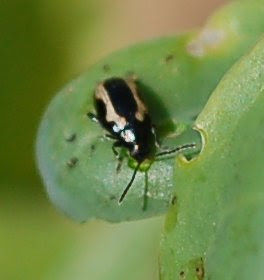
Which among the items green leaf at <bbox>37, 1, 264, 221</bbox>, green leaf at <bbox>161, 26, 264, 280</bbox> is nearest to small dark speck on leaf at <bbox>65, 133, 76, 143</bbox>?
green leaf at <bbox>37, 1, 264, 221</bbox>

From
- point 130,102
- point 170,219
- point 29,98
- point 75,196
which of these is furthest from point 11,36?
point 170,219

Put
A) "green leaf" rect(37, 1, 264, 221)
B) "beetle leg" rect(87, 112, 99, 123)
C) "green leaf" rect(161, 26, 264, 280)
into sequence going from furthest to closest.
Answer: "beetle leg" rect(87, 112, 99, 123) < "green leaf" rect(37, 1, 264, 221) < "green leaf" rect(161, 26, 264, 280)

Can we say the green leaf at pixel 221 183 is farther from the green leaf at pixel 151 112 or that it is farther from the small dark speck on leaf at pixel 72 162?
the small dark speck on leaf at pixel 72 162

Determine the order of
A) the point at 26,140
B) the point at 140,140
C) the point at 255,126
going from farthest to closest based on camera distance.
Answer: the point at 26,140 < the point at 140,140 < the point at 255,126

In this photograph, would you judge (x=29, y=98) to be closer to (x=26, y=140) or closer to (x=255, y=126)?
(x=26, y=140)

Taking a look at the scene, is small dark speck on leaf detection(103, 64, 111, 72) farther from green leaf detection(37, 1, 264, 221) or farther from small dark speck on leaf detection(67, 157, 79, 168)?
small dark speck on leaf detection(67, 157, 79, 168)

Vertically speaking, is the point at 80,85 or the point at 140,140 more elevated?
the point at 80,85
